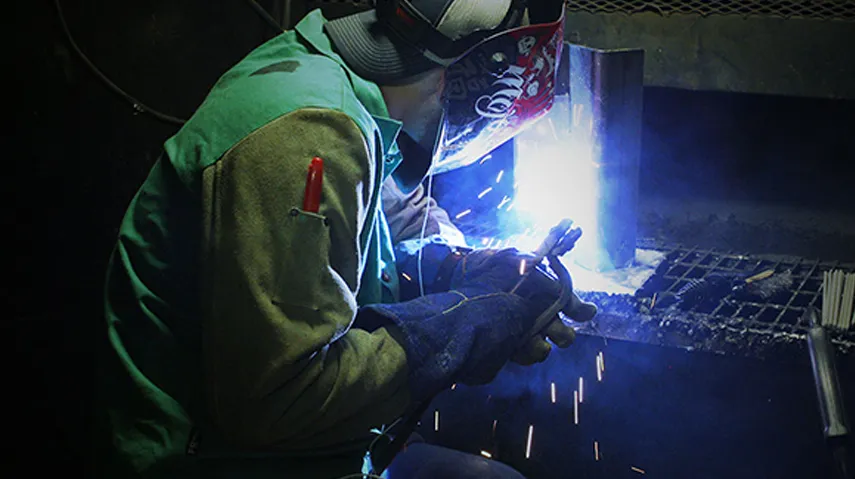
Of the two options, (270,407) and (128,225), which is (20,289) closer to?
(128,225)

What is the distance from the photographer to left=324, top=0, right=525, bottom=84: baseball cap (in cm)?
168

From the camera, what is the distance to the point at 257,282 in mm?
1347

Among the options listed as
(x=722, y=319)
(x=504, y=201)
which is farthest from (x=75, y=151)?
(x=722, y=319)

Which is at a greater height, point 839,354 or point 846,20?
point 846,20

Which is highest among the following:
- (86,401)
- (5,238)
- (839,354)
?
(5,238)

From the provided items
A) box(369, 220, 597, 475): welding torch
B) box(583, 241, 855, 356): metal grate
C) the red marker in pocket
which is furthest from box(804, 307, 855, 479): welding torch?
the red marker in pocket

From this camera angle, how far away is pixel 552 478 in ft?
9.55

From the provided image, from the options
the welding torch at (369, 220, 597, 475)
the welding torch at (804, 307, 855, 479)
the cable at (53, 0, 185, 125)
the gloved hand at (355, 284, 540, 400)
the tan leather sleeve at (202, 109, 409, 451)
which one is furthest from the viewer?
the cable at (53, 0, 185, 125)

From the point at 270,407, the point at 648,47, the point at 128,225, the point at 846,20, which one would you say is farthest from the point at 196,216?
the point at 846,20

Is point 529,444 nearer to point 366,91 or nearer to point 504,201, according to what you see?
point 504,201

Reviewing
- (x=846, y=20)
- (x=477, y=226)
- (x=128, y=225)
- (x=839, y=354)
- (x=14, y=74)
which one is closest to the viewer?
(x=128, y=225)

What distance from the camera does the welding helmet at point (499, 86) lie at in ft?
6.01

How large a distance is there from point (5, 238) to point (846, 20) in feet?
9.89

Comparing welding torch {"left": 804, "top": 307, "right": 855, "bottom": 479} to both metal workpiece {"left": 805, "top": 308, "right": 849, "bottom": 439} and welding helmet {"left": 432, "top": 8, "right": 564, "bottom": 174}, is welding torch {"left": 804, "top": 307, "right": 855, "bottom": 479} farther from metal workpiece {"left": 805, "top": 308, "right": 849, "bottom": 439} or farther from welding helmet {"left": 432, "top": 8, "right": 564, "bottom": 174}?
welding helmet {"left": 432, "top": 8, "right": 564, "bottom": 174}
